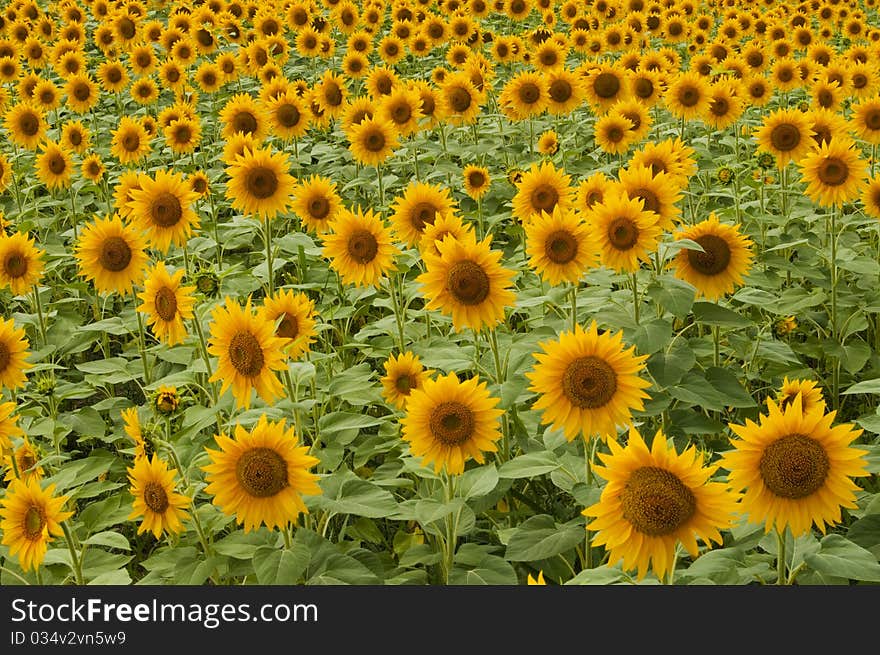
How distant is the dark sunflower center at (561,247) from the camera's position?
342cm

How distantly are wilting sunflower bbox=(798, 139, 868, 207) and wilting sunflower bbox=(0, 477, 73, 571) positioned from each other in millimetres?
3931

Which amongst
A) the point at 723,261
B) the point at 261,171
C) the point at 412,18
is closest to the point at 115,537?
the point at 261,171

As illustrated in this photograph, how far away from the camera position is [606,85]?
6930mm

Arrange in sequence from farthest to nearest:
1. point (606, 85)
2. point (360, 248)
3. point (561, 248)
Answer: point (606, 85) → point (360, 248) → point (561, 248)

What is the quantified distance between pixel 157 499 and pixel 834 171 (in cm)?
373

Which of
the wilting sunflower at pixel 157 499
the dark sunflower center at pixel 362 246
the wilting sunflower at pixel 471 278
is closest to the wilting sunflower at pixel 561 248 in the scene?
the wilting sunflower at pixel 471 278

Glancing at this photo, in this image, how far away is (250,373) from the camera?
314 cm

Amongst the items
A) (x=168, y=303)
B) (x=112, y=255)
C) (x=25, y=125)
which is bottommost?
(x=168, y=303)

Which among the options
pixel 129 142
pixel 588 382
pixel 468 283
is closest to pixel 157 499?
pixel 468 283

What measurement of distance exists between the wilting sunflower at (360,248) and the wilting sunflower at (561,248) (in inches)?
34.4

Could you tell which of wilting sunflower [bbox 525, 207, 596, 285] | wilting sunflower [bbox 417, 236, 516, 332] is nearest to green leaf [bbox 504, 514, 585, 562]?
wilting sunflower [bbox 417, 236, 516, 332]

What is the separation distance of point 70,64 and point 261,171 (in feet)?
19.0

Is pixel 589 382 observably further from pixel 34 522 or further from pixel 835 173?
pixel 835 173

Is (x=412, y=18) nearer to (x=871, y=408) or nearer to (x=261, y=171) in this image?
(x=261, y=171)
